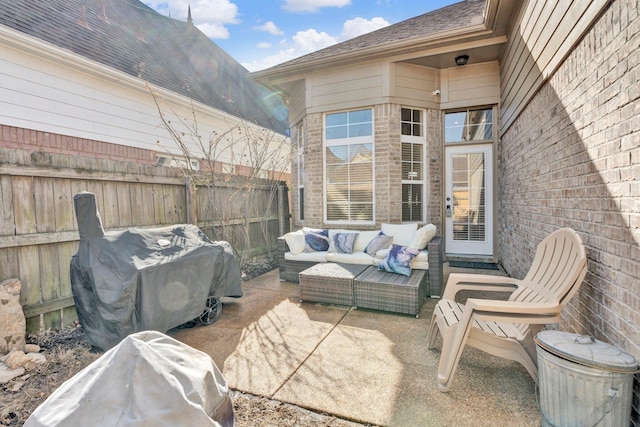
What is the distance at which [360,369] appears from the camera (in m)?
2.39

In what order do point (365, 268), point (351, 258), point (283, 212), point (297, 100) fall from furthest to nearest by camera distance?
1. point (283, 212)
2. point (297, 100)
3. point (351, 258)
4. point (365, 268)

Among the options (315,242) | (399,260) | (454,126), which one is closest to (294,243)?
(315,242)

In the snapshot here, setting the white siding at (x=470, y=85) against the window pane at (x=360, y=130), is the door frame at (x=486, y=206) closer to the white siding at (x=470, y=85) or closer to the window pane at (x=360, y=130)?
the white siding at (x=470, y=85)

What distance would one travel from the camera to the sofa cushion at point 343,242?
475 cm

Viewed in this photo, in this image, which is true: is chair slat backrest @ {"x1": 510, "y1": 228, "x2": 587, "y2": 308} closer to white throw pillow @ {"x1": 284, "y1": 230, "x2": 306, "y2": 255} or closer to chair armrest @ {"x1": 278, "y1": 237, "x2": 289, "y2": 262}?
white throw pillow @ {"x1": 284, "y1": 230, "x2": 306, "y2": 255}

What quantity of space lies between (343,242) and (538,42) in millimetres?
3323

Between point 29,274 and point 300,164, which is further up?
point 300,164

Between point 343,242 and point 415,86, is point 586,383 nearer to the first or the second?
point 343,242

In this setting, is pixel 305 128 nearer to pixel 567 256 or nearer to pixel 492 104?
pixel 492 104

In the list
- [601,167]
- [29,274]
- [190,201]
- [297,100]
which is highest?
[297,100]

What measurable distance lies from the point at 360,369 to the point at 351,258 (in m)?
2.12

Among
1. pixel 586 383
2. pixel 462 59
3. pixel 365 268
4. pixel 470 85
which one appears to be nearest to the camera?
pixel 586 383

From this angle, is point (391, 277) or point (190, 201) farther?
point (190, 201)

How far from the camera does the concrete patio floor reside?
192 cm
